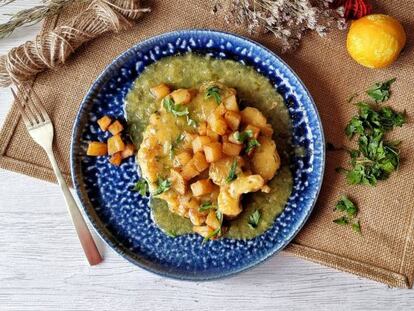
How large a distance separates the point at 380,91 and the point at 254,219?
951 mm

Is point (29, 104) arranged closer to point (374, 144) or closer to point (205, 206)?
point (205, 206)

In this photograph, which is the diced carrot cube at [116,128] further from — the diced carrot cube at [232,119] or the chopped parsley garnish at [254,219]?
the chopped parsley garnish at [254,219]

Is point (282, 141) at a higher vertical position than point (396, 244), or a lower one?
higher

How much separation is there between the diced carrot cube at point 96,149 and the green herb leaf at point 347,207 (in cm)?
128

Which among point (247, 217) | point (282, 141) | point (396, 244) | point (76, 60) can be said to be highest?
point (76, 60)

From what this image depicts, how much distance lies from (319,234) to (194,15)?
139cm

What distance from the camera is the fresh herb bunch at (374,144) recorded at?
2.90 m

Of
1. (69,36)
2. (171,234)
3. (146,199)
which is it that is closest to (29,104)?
(69,36)

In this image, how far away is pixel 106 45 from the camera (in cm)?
315

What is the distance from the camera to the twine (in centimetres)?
303

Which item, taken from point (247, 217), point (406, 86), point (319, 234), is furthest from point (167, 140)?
point (406, 86)

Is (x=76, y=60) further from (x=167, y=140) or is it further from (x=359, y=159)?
(x=359, y=159)

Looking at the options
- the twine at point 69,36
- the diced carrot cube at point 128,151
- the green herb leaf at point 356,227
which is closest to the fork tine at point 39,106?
the twine at point 69,36

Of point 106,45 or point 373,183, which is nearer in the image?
point 373,183
